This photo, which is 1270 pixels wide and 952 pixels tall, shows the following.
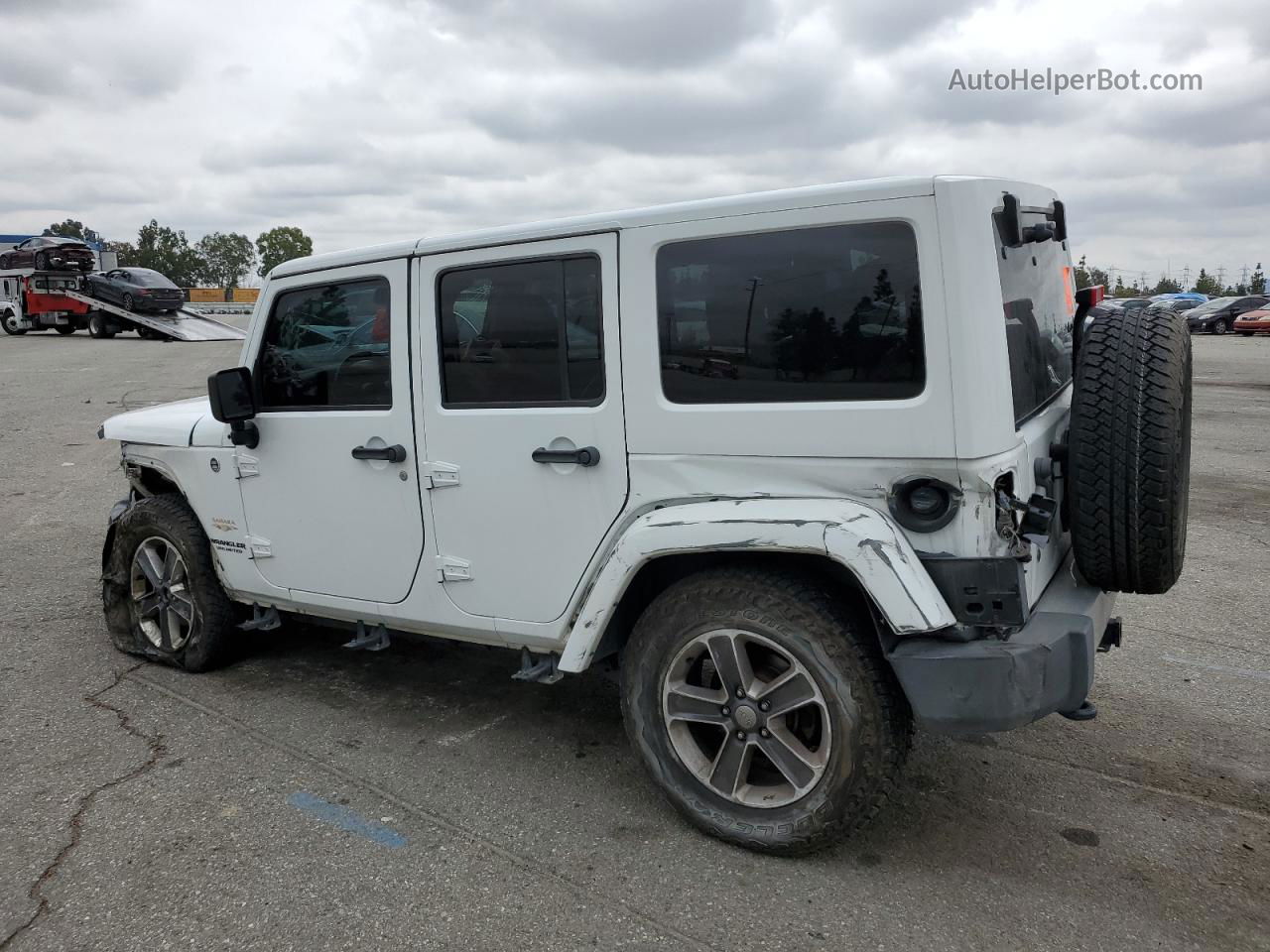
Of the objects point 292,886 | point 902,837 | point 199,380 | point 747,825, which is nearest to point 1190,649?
point 902,837

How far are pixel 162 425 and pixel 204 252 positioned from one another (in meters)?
126

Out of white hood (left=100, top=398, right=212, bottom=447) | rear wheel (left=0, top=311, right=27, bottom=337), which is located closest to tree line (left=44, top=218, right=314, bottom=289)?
rear wheel (left=0, top=311, right=27, bottom=337)

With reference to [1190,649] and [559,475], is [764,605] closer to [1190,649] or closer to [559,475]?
[559,475]

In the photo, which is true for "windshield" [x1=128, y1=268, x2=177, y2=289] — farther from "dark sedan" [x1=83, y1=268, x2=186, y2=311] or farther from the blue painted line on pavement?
the blue painted line on pavement

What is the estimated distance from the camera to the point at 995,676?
2.55 meters

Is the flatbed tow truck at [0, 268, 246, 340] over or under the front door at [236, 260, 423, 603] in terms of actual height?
over

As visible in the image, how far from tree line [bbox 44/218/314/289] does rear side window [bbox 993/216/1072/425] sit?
9822cm

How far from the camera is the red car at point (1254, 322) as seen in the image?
32094 millimetres

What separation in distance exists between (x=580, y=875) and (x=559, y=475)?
1250 mm

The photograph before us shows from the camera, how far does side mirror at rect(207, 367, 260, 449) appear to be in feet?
12.7

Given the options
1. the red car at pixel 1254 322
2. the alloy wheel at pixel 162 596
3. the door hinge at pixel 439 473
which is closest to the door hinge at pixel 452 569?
the door hinge at pixel 439 473

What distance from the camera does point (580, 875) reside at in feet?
9.44

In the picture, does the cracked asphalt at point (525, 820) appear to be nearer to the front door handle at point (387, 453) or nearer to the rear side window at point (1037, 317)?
the front door handle at point (387, 453)

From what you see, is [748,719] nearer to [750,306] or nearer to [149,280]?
[750,306]
